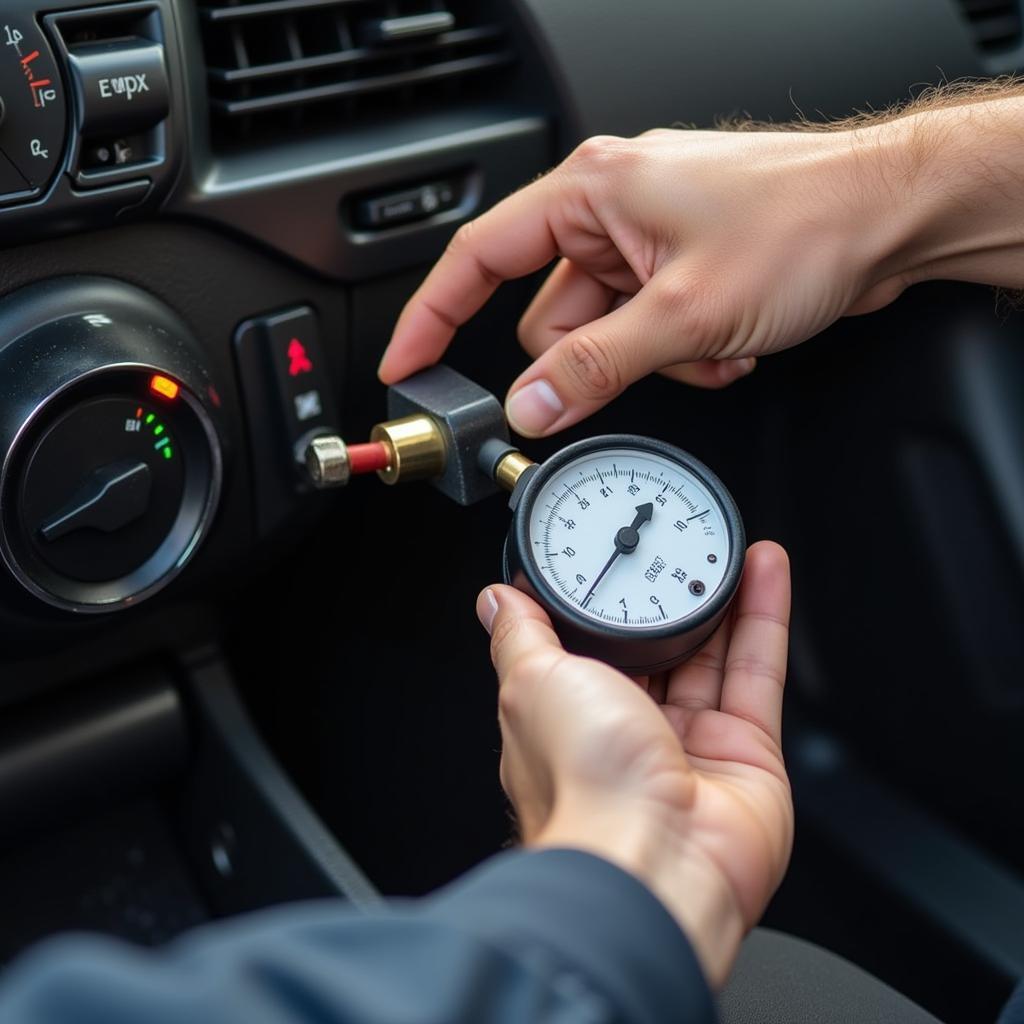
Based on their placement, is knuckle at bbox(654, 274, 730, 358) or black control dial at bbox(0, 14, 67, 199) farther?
knuckle at bbox(654, 274, 730, 358)

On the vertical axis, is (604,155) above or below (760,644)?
above

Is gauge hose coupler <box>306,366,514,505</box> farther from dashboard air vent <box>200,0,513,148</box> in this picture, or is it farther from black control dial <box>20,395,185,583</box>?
dashboard air vent <box>200,0,513,148</box>

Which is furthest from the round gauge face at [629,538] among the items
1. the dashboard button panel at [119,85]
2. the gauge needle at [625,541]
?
the dashboard button panel at [119,85]

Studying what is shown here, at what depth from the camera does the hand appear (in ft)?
2.29

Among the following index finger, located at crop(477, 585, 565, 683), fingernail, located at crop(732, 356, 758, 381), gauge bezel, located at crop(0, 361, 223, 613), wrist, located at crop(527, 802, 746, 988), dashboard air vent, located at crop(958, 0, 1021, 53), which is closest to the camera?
wrist, located at crop(527, 802, 746, 988)

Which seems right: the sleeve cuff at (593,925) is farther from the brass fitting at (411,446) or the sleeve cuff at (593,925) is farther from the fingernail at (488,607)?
the brass fitting at (411,446)

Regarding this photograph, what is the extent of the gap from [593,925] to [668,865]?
0.62 feet

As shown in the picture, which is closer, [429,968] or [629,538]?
[429,968]

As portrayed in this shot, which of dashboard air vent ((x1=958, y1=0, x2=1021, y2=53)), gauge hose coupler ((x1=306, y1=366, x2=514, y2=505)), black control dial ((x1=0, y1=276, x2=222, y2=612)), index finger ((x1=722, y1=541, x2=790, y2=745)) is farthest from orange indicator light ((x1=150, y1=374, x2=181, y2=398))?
dashboard air vent ((x1=958, y1=0, x2=1021, y2=53))

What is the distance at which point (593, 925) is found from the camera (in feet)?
1.72

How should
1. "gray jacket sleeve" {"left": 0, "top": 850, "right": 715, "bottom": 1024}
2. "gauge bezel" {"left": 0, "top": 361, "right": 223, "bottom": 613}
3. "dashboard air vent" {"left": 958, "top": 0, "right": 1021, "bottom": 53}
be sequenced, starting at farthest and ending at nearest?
"dashboard air vent" {"left": 958, "top": 0, "right": 1021, "bottom": 53} → "gauge bezel" {"left": 0, "top": 361, "right": 223, "bottom": 613} → "gray jacket sleeve" {"left": 0, "top": 850, "right": 715, "bottom": 1024}

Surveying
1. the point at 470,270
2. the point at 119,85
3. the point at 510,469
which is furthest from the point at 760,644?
the point at 119,85

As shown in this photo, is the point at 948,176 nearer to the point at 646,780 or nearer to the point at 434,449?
the point at 434,449

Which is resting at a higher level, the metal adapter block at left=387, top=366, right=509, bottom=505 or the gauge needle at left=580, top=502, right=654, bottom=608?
the metal adapter block at left=387, top=366, right=509, bottom=505
